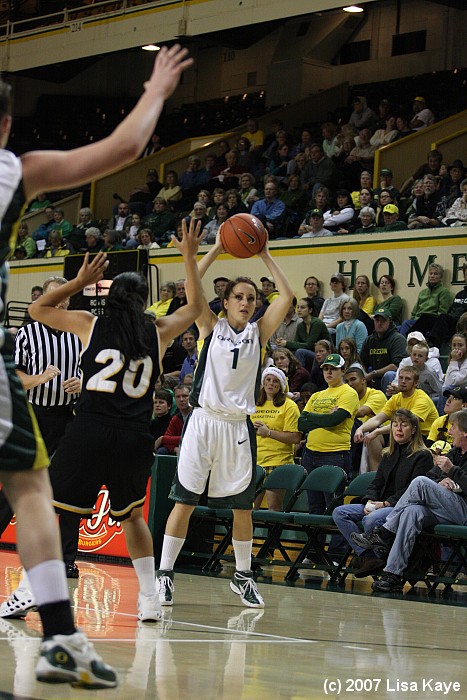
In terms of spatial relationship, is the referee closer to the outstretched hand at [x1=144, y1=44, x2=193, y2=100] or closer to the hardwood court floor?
the hardwood court floor

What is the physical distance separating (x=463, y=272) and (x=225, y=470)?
8042mm

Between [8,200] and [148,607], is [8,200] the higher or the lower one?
the higher one

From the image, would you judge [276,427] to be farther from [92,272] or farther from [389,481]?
[92,272]

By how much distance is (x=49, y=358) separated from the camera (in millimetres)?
8117

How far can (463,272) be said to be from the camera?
14.6m

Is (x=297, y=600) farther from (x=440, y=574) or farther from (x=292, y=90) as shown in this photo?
(x=292, y=90)

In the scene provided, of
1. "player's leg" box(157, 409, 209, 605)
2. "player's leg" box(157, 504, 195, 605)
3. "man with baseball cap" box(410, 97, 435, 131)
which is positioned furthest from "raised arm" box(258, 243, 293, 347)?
"man with baseball cap" box(410, 97, 435, 131)

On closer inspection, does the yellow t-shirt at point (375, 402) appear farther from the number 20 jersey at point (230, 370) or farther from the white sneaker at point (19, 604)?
the white sneaker at point (19, 604)

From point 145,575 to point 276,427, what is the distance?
5.01 meters

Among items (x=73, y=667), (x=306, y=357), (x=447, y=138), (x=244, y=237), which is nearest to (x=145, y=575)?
(x=73, y=667)

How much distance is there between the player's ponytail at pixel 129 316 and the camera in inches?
234

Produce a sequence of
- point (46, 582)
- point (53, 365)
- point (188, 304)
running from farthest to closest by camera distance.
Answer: point (53, 365) → point (188, 304) → point (46, 582)

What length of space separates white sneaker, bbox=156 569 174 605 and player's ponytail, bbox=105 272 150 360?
1.92 meters

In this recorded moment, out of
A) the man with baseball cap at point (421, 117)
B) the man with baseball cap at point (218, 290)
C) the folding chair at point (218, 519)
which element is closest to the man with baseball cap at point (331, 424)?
Answer: the folding chair at point (218, 519)
